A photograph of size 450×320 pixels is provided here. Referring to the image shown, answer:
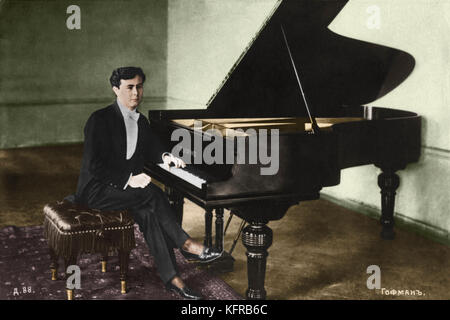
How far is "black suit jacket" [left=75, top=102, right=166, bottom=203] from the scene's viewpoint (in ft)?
9.94

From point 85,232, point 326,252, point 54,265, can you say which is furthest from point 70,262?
point 326,252

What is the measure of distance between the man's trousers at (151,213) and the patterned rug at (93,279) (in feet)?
0.90

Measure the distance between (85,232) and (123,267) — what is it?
0.34m

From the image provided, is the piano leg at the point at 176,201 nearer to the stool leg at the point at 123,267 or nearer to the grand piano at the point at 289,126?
the grand piano at the point at 289,126

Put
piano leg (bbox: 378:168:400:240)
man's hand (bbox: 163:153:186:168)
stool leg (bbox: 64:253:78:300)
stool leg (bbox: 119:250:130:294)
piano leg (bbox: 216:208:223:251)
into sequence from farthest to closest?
piano leg (bbox: 378:168:400:240) < piano leg (bbox: 216:208:223:251) < man's hand (bbox: 163:153:186:168) < stool leg (bbox: 119:250:130:294) < stool leg (bbox: 64:253:78:300)

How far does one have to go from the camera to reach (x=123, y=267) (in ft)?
10.2

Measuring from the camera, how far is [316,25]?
358cm

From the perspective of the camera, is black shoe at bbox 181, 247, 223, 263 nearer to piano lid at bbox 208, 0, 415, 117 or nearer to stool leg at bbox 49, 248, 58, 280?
→ stool leg at bbox 49, 248, 58, 280

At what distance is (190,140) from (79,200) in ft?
2.35

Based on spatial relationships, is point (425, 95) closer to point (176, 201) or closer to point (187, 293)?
point (176, 201)

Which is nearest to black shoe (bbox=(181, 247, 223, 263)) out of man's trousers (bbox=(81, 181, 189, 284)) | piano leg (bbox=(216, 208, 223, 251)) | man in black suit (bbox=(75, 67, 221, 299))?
man in black suit (bbox=(75, 67, 221, 299))

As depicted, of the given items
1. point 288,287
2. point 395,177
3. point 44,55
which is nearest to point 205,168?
point 288,287

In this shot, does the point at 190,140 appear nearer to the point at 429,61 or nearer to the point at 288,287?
the point at 288,287

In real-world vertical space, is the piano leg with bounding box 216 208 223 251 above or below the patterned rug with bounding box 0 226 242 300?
above
